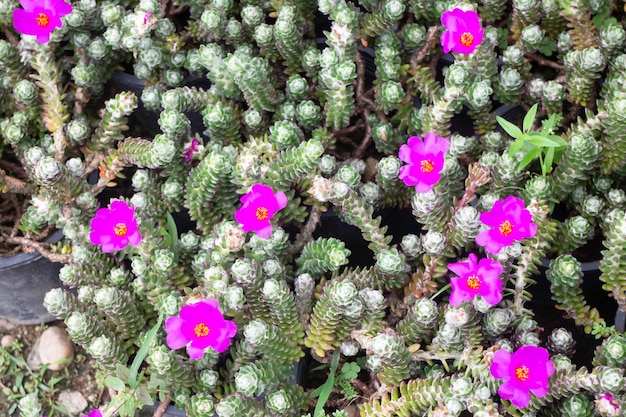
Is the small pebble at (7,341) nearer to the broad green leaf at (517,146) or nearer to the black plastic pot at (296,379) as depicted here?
the black plastic pot at (296,379)

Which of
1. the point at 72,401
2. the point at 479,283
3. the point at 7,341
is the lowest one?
the point at 72,401

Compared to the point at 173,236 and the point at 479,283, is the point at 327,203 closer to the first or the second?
the point at 173,236

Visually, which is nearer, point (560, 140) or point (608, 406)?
point (608, 406)

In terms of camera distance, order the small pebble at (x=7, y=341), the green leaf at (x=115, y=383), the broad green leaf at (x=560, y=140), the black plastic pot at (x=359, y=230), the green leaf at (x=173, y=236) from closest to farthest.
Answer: the green leaf at (x=115, y=383) → the broad green leaf at (x=560, y=140) → the green leaf at (x=173, y=236) → the black plastic pot at (x=359, y=230) → the small pebble at (x=7, y=341)

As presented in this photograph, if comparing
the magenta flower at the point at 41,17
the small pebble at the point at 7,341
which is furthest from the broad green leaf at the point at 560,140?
the small pebble at the point at 7,341

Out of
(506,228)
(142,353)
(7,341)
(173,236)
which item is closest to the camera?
(506,228)

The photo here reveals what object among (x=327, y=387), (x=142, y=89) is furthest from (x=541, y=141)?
(x=142, y=89)
